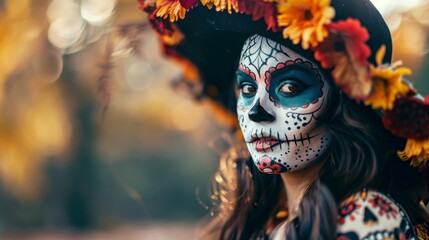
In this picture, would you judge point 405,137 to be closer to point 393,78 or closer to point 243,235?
point 393,78

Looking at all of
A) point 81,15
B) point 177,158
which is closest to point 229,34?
point 81,15

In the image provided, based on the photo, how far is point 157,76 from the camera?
18703mm

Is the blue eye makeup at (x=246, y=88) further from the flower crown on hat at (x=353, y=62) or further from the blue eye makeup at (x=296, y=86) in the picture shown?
the flower crown on hat at (x=353, y=62)

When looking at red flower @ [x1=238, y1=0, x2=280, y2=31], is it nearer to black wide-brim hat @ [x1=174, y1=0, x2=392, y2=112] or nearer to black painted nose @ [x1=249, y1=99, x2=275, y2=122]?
black wide-brim hat @ [x1=174, y1=0, x2=392, y2=112]

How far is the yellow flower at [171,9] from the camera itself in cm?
296

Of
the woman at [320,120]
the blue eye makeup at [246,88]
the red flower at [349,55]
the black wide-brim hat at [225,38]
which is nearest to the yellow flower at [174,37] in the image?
the black wide-brim hat at [225,38]

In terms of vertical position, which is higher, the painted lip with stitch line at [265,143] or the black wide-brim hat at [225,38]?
the black wide-brim hat at [225,38]

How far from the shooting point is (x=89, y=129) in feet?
53.8

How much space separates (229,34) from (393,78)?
2.74ft

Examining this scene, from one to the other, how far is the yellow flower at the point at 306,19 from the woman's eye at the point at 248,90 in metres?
0.39

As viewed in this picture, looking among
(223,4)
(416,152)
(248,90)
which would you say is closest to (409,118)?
(416,152)

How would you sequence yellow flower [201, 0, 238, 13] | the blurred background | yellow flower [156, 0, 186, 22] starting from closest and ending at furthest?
yellow flower [201, 0, 238, 13]
yellow flower [156, 0, 186, 22]
the blurred background

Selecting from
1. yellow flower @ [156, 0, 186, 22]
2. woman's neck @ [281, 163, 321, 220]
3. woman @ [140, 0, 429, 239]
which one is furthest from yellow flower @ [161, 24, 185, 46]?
woman's neck @ [281, 163, 321, 220]

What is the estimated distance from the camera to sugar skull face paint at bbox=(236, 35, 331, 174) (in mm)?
2756
